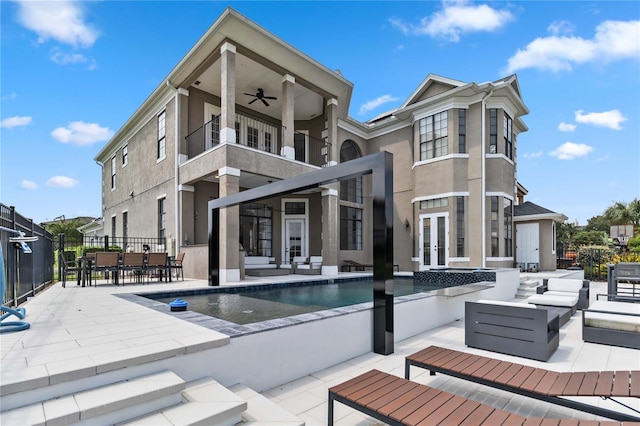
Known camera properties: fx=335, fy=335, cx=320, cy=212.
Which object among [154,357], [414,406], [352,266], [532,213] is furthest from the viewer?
[352,266]

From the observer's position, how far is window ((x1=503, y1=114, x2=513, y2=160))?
14297 mm

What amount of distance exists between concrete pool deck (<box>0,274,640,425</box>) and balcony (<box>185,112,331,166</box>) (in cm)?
791

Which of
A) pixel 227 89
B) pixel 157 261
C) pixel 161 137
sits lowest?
pixel 157 261

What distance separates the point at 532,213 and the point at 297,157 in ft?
35.7

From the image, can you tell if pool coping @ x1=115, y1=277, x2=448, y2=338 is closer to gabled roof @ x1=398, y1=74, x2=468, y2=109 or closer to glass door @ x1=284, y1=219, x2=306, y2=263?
glass door @ x1=284, y1=219, x2=306, y2=263

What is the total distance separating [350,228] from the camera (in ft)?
54.9

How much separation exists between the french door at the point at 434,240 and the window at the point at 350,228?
3.40m

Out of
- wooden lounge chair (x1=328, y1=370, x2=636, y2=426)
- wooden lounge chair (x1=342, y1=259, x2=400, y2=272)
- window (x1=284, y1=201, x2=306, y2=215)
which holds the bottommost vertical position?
wooden lounge chair (x1=342, y1=259, x2=400, y2=272)

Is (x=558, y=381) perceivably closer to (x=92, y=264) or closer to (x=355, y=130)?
(x=92, y=264)

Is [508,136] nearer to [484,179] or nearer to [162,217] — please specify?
[484,179]

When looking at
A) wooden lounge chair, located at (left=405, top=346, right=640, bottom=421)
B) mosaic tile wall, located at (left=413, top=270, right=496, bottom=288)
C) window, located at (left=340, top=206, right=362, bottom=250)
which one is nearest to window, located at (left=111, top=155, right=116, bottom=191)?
window, located at (left=340, top=206, right=362, bottom=250)

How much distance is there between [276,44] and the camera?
34.6 feet

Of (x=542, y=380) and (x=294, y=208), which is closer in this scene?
(x=542, y=380)

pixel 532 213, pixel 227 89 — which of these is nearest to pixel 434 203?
pixel 532 213
